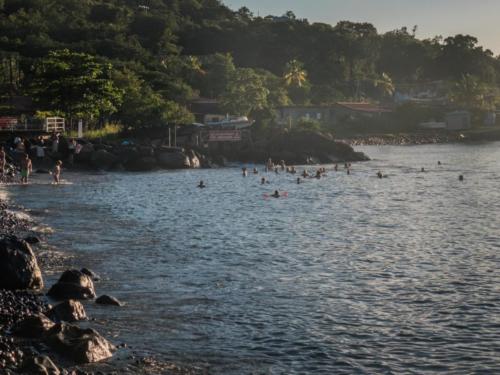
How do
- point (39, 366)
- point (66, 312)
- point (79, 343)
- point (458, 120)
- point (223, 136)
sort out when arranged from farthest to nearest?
point (458, 120) → point (223, 136) → point (66, 312) → point (79, 343) → point (39, 366)

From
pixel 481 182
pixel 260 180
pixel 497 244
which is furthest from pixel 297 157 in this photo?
pixel 497 244

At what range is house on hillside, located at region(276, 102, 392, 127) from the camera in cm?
13810

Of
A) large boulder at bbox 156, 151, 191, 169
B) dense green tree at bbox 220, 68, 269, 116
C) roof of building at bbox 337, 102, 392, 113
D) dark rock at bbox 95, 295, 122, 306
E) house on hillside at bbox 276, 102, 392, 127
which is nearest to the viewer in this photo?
dark rock at bbox 95, 295, 122, 306

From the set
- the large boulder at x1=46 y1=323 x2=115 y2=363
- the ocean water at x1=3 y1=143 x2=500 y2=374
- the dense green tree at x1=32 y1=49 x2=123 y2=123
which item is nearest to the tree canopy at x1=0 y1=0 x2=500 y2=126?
the dense green tree at x1=32 y1=49 x2=123 y2=123

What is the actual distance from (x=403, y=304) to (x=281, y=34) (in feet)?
537

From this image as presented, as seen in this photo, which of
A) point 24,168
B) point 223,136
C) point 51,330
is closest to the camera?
point 51,330

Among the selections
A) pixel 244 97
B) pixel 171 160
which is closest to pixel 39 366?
pixel 171 160

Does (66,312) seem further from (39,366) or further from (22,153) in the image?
(22,153)

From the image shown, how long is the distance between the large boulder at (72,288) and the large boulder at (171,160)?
58722 mm

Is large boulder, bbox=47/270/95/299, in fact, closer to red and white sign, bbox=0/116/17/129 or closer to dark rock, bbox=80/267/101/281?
dark rock, bbox=80/267/101/281

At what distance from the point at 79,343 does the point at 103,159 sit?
6204 centimetres

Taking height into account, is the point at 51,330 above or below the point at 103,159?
below

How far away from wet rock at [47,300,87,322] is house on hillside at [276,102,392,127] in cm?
11805

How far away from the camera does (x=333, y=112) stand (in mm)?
147125
